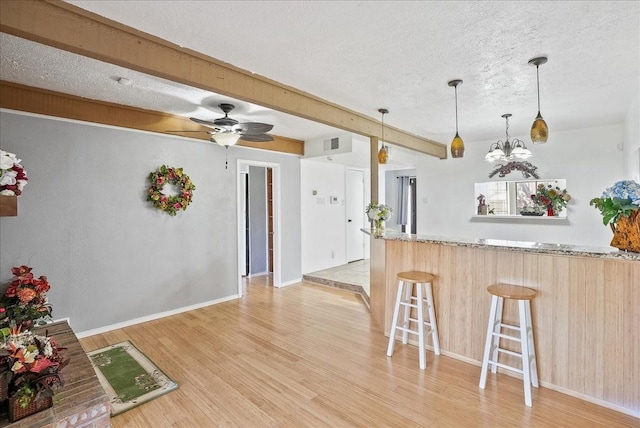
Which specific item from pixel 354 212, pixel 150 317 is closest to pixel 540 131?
pixel 150 317

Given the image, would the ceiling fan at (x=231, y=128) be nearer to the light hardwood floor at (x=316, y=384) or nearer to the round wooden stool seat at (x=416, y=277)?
the round wooden stool seat at (x=416, y=277)

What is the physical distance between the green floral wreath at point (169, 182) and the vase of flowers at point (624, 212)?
4228 mm

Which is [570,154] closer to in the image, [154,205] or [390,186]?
[390,186]

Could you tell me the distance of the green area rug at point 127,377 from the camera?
2.36 m

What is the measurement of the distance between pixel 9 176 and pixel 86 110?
1.46 meters

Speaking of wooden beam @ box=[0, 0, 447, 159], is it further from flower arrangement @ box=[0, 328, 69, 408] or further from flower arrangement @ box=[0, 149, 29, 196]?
flower arrangement @ box=[0, 328, 69, 408]

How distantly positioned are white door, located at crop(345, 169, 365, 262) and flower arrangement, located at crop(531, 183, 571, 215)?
3280 millimetres

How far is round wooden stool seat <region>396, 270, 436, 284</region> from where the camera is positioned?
2.84 metres

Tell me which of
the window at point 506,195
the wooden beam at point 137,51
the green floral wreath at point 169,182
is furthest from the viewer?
the window at point 506,195

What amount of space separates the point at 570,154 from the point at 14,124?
719 centimetres

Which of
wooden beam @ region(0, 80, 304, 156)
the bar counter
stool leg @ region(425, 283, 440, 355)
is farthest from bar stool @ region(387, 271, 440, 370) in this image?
wooden beam @ region(0, 80, 304, 156)

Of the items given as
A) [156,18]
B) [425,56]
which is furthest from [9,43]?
[425,56]

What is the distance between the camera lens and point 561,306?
2.37 meters

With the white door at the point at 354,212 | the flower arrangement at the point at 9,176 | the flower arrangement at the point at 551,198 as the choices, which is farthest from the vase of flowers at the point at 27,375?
the flower arrangement at the point at 551,198
